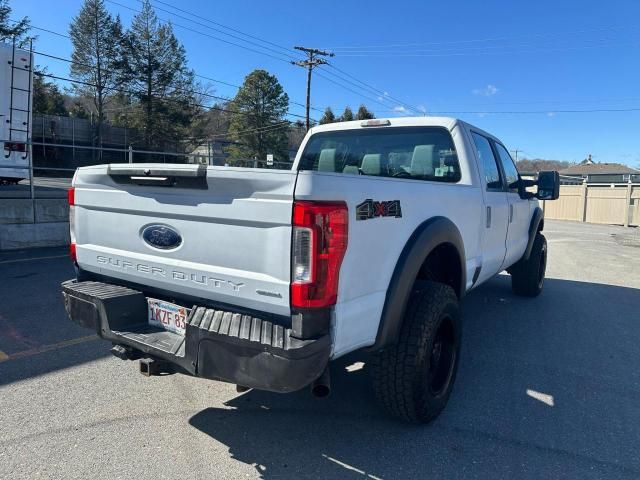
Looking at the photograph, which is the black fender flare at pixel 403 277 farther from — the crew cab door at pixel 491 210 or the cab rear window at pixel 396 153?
the crew cab door at pixel 491 210

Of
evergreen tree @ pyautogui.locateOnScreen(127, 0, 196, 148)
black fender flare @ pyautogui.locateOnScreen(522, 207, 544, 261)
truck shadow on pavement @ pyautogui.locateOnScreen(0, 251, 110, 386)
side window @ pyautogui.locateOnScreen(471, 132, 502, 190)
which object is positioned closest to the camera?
truck shadow on pavement @ pyautogui.locateOnScreen(0, 251, 110, 386)

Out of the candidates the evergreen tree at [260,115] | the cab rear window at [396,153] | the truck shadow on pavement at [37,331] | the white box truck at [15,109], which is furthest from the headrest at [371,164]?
the evergreen tree at [260,115]

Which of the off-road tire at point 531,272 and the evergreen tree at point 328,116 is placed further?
the evergreen tree at point 328,116

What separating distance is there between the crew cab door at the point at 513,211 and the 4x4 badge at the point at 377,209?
269cm

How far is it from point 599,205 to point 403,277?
28647mm

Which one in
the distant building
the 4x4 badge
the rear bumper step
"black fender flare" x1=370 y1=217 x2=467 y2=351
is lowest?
the rear bumper step

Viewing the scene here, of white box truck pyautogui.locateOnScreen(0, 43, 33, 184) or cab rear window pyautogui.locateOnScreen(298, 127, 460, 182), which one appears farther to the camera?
white box truck pyautogui.locateOnScreen(0, 43, 33, 184)

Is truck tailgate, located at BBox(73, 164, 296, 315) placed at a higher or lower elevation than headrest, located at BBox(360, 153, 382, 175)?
lower

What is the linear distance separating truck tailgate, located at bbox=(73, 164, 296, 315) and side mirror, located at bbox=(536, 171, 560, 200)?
4.39 m

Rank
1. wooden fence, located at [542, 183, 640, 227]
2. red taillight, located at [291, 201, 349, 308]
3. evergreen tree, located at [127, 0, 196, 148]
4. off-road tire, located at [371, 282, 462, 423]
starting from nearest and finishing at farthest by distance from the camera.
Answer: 1. red taillight, located at [291, 201, 349, 308]
2. off-road tire, located at [371, 282, 462, 423]
3. wooden fence, located at [542, 183, 640, 227]
4. evergreen tree, located at [127, 0, 196, 148]

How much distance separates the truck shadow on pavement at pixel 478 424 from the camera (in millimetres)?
2672

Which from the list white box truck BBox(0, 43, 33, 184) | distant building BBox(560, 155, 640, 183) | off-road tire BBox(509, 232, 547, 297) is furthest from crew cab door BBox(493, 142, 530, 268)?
distant building BBox(560, 155, 640, 183)

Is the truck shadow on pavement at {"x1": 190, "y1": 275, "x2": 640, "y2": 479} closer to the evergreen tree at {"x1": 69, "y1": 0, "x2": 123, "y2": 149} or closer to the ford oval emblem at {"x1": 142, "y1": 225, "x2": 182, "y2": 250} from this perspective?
the ford oval emblem at {"x1": 142, "y1": 225, "x2": 182, "y2": 250}

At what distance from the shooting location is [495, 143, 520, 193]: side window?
5.09m
